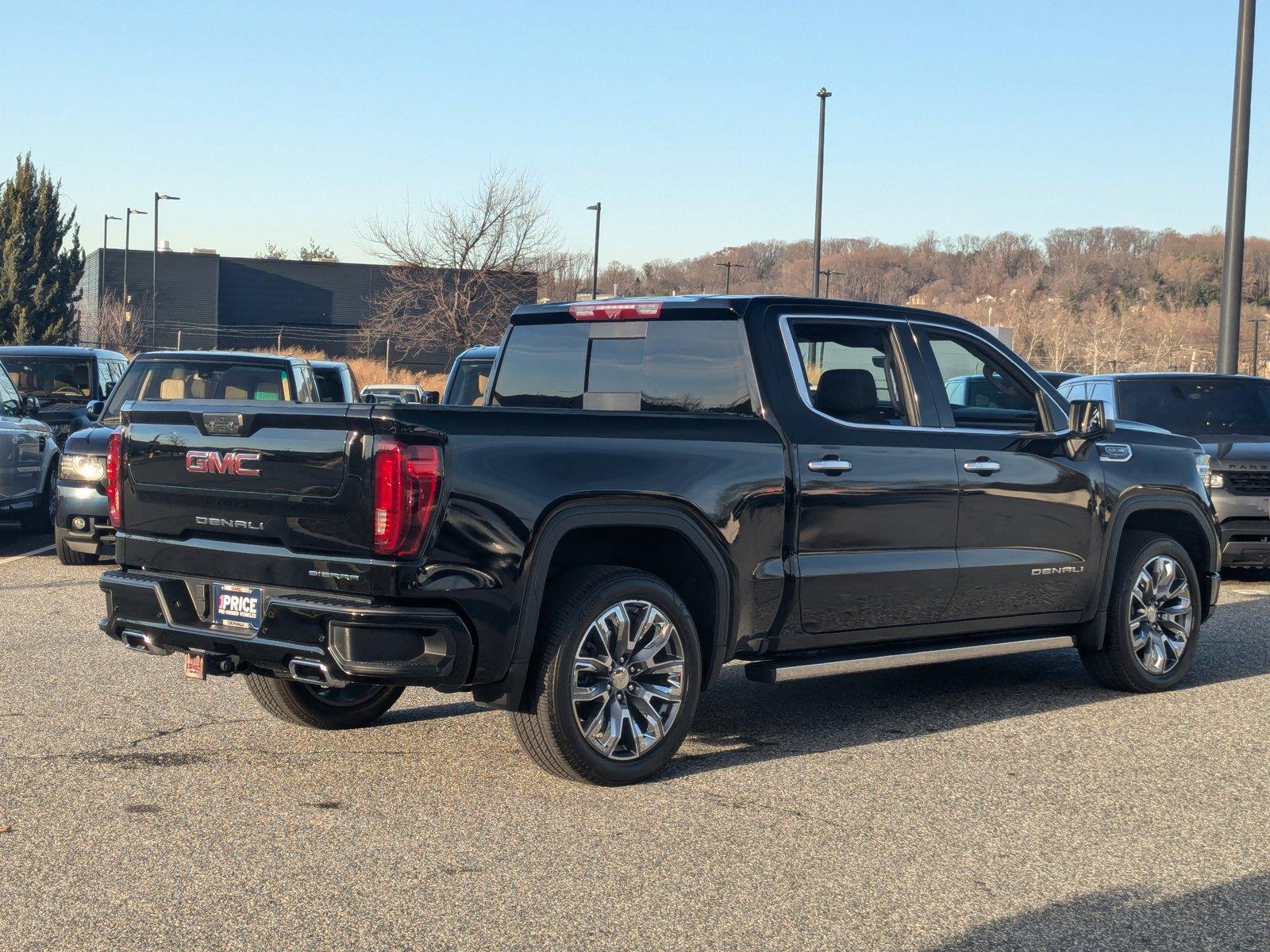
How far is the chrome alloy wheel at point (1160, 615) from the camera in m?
8.08

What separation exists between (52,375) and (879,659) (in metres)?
14.9

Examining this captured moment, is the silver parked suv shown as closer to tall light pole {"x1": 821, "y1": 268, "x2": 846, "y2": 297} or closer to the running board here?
the running board

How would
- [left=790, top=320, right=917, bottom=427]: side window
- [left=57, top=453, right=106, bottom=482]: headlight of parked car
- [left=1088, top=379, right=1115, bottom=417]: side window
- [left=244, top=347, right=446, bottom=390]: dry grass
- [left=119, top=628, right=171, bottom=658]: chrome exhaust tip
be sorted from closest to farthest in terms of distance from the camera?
1. [left=119, top=628, right=171, bottom=658]: chrome exhaust tip
2. [left=790, top=320, right=917, bottom=427]: side window
3. [left=57, top=453, right=106, bottom=482]: headlight of parked car
4. [left=1088, top=379, right=1115, bottom=417]: side window
5. [left=244, top=347, right=446, bottom=390]: dry grass

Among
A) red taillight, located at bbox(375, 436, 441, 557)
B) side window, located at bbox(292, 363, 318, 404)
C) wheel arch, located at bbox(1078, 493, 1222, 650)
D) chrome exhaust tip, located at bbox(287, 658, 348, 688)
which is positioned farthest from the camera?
side window, located at bbox(292, 363, 318, 404)

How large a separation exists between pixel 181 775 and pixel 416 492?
1681 millimetres

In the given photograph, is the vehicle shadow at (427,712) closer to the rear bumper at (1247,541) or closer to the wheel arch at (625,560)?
the wheel arch at (625,560)

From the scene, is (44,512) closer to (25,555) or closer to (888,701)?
(25,555)

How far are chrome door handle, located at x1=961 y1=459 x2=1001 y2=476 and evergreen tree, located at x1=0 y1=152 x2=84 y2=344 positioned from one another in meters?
54.1

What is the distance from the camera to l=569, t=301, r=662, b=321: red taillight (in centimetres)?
689

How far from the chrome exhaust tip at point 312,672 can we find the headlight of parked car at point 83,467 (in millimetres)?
7595

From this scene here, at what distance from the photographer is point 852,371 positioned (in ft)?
22.5

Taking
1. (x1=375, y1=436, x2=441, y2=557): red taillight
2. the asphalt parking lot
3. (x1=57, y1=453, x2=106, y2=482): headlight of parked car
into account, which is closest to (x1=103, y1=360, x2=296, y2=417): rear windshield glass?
(x1=57, y1=453, x2=106, y2=482): headlight of parked car

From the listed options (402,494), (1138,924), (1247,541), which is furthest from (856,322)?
(1247,541)

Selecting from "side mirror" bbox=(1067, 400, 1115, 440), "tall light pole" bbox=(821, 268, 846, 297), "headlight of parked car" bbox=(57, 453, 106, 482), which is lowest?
"headlight of parked car" bbox=(57, 453, 106, 482)
